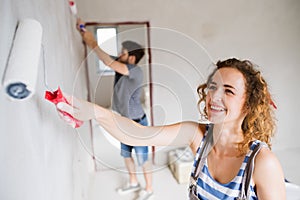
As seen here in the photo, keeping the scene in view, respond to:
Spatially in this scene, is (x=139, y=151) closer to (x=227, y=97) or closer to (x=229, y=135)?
(x=229, y=135)

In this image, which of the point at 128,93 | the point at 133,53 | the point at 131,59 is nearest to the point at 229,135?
the point at 128,93

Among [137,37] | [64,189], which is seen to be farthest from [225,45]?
[64,189]

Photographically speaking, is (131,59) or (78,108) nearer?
(78,108)

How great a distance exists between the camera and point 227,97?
2.86 feet

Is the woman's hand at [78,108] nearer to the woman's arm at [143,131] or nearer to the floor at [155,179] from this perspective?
the woman's arm at [143,131]

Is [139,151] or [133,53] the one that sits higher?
[133,53]

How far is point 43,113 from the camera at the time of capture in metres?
0.75

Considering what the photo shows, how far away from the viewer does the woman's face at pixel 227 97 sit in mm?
866

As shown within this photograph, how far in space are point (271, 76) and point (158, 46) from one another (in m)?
1.16

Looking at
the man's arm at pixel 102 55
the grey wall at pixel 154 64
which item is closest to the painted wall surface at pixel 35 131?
the grey wall at pixel 154 64

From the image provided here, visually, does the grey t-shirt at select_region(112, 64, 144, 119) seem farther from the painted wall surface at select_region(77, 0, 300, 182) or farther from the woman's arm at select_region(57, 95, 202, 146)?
the woman's arm at select_region(57, 95, 202, 146)

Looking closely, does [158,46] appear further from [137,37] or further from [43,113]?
[43,113]

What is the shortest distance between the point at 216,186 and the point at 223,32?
1.72 metres

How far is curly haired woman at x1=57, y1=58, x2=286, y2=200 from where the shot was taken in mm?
805
